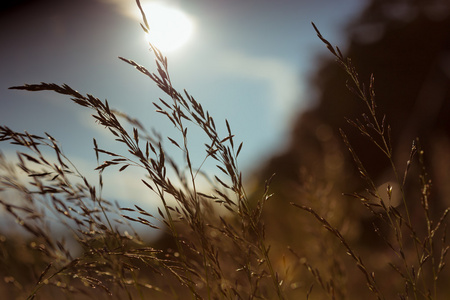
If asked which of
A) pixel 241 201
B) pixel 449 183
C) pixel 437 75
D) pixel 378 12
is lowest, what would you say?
pixel 241 201

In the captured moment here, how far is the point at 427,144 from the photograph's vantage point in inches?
269

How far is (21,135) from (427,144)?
7202 millimetres

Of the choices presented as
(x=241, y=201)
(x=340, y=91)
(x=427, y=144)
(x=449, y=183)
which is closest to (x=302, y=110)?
(x=340, y=91)

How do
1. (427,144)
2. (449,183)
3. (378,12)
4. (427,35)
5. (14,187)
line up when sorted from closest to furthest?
(14,187)
(449,183)
(427,144)
(427,35)
(378,12)

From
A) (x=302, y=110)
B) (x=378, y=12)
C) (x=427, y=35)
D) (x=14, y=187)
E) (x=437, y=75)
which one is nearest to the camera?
(x=14, y=187)

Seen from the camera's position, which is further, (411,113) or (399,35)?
(399,35)

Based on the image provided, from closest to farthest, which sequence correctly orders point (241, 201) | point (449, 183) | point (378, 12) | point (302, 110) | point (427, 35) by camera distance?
1. point (241, 201)
2. point (449, 183)
3. point (427, 35)
4. point (378, 12)
5. point (302, 110)

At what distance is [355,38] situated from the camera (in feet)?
29.7

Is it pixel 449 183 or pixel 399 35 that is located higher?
pixel 399 35

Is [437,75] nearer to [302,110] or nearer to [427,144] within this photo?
[427,144]

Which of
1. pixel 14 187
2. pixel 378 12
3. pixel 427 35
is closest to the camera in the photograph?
pixel 14 187

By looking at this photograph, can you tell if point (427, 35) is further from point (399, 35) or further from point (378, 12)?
point (378, 12)

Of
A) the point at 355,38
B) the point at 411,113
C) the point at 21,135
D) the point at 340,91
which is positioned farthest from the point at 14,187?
the point at 355,38

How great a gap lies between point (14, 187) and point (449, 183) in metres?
3.50
